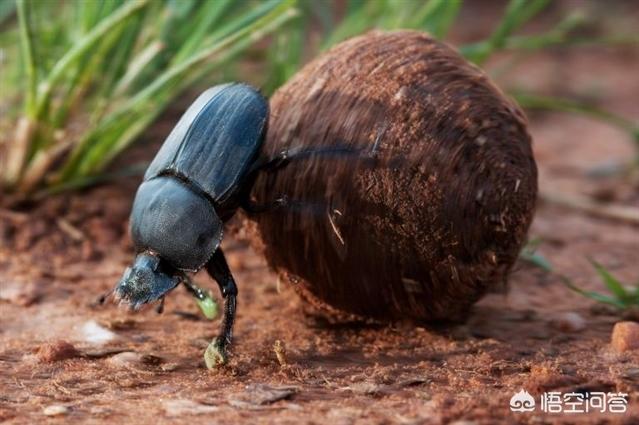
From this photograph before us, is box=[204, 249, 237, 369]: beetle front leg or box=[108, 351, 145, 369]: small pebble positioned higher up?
box=[204, 249, 237, 369]: beetle front leg

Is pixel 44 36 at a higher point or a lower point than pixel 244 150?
higher

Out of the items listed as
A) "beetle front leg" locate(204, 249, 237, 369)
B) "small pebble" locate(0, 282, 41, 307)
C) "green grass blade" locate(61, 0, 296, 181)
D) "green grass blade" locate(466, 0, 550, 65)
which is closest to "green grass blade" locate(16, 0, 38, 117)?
"green grass blade" locate(61, 0, 296, 181)

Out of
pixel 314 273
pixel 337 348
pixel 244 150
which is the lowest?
pixel 337 348

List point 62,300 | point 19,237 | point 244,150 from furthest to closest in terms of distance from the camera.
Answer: point 19,237 → point 62,300 → point 244,150

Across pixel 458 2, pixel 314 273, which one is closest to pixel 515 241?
pixel 314 273

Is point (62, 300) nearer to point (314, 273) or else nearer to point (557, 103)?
point (314, 273)

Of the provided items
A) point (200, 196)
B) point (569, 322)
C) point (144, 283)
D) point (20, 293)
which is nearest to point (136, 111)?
point (20, 293)

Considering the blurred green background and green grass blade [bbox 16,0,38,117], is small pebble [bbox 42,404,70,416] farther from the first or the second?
green grass blade [bbox 16,0,38,117]
